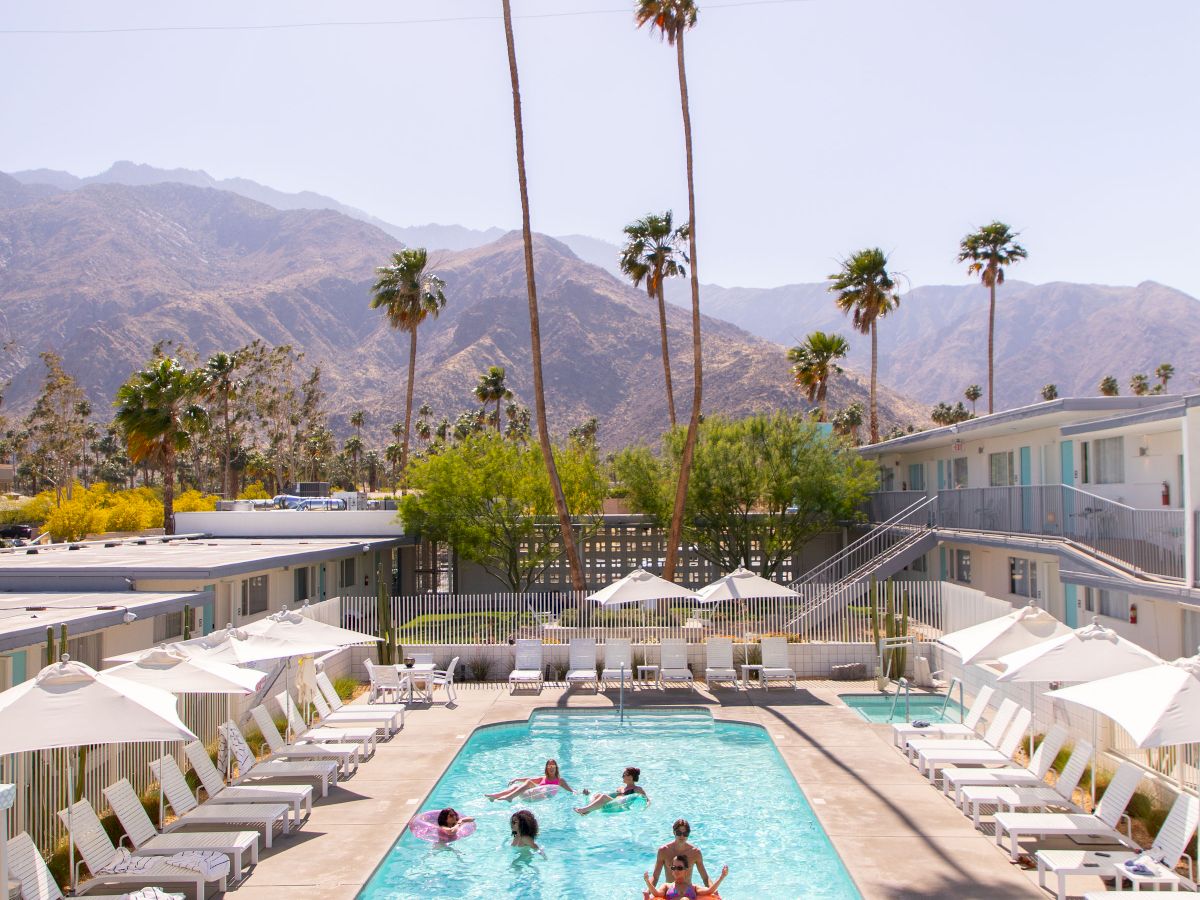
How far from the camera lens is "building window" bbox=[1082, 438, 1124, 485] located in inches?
841

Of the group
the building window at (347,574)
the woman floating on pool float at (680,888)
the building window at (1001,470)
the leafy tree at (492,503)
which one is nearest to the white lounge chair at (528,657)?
the building window at (347,574)

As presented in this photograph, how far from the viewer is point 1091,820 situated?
34.8 feet

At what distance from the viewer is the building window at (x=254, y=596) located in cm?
2266

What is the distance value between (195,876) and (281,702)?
26.2 feet

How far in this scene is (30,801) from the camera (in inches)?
403

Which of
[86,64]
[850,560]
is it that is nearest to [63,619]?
[850,560]

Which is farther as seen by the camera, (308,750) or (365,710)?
(365,710)

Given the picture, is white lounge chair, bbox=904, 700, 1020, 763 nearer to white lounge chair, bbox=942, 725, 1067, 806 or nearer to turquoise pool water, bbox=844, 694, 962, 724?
white lounge chair, bbox=942, 725, 1067, 806

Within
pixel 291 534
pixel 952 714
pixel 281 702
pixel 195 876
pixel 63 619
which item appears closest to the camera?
pixel 195 876

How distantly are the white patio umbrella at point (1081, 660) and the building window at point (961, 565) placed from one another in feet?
56.6

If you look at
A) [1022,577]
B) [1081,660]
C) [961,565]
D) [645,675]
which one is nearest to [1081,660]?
[1081,660]

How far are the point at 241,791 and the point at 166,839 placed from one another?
1.68 meters

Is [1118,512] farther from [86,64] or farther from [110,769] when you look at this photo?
[86,64]

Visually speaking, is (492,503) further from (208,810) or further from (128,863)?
(128,863)
